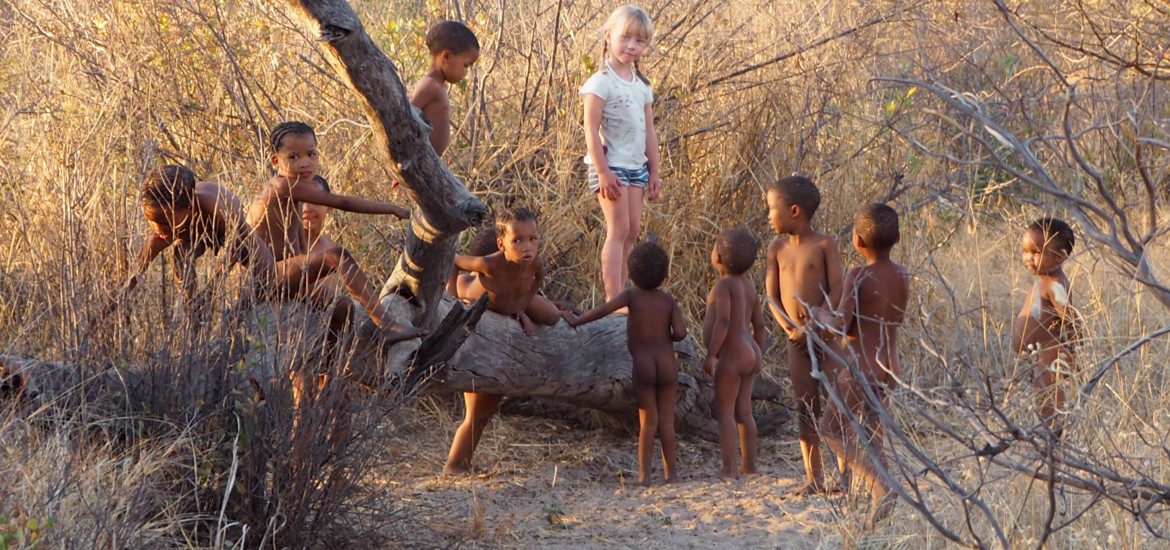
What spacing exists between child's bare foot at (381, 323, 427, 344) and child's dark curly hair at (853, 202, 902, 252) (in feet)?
5.30

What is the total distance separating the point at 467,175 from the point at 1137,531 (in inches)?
143

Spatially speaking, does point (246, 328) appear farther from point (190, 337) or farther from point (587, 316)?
point (587, 316)

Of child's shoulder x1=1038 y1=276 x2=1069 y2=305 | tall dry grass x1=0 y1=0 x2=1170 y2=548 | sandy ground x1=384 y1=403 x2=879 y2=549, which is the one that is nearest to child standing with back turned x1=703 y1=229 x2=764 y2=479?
sandy ground x1=384 y1=403 x2=879 y2=549

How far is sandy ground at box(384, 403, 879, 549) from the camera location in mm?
4254

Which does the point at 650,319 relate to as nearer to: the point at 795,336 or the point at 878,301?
the point at 795,336

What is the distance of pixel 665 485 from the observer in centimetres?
497

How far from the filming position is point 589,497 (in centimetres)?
487

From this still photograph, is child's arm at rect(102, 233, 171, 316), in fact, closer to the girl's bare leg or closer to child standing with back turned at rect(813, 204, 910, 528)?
the girl's bare leg

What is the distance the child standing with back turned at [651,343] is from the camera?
498 centimetres

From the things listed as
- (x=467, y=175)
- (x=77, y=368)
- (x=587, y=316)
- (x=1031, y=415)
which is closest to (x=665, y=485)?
(x=587, y=316)

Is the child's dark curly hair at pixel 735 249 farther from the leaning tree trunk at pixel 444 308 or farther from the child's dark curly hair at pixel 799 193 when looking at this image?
the leaning tree trunk at pixel 444 308

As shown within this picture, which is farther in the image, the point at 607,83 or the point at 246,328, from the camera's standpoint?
the point at 607,83

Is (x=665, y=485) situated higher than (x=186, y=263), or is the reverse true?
(x=186, y=263)

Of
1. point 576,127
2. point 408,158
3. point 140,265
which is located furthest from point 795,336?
point 140,265
